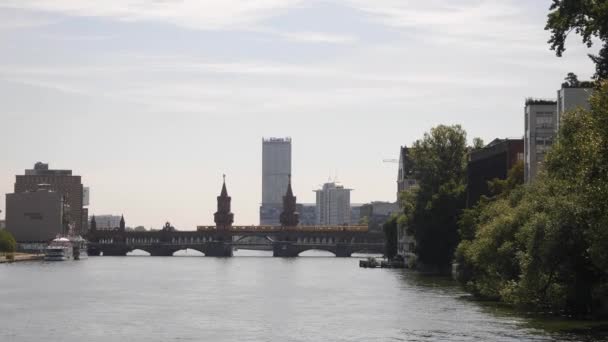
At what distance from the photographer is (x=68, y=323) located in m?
78.3

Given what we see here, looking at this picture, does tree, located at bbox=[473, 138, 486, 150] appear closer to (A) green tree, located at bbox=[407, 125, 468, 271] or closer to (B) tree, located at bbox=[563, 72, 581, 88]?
(A) green tree, located at bbox=[407, 125, 468, 271]

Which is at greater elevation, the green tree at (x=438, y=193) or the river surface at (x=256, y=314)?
the green tree at (x=438, y=193)

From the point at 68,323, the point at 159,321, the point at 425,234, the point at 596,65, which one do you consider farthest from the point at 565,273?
the point at 425,234

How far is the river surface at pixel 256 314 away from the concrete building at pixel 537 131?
46.8ft

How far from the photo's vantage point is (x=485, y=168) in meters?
148

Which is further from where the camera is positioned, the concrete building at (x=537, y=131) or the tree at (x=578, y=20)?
the concrete building at (x=537, y=131)

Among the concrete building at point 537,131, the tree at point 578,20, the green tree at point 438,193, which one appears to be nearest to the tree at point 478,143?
the green tree at point 438,193

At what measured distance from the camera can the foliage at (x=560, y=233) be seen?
56.6 meters

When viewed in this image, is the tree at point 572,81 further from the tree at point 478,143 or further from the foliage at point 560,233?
the tree at point 478,143

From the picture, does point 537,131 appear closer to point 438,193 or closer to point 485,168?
point 485,168

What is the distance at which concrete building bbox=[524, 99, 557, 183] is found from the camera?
118 metres

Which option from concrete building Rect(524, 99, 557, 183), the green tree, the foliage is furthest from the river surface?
the green tree

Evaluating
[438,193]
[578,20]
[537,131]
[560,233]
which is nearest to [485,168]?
[438,193]

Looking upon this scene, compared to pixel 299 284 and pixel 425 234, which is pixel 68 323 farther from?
pixel 425 234
